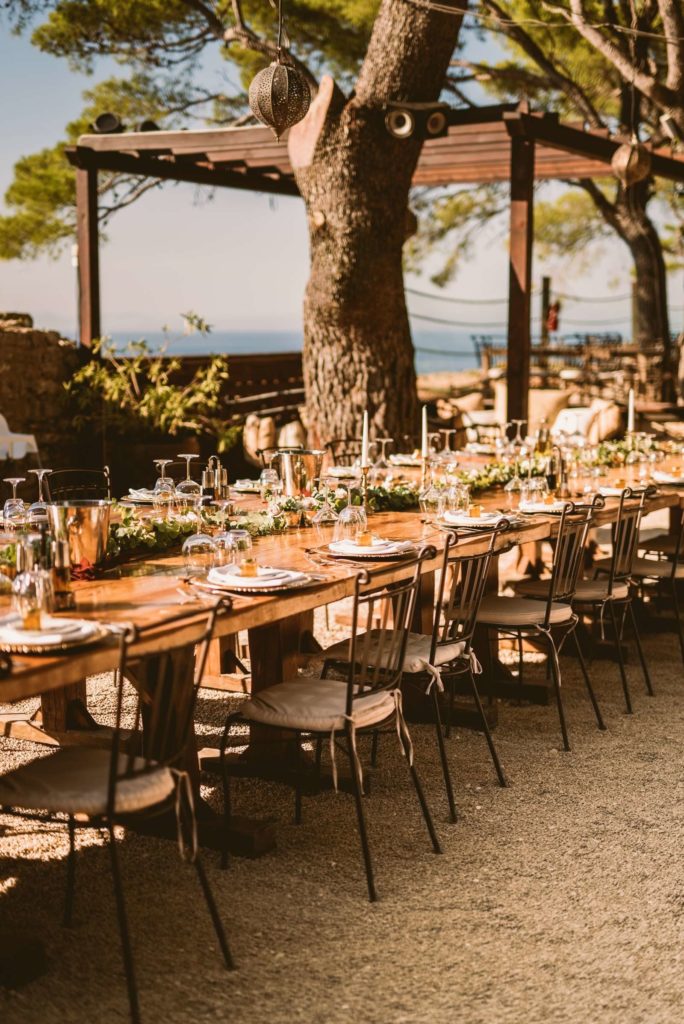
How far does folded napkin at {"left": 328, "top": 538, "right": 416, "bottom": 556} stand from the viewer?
395cm

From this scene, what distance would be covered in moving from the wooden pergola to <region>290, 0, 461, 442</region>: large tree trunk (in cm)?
120

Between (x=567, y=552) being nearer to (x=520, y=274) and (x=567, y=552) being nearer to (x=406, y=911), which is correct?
(x=406, y=911)

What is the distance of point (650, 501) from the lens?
18.8 feet

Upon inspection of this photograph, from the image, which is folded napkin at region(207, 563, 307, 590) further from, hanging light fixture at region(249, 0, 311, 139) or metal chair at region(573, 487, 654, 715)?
hanging light fixture at region(249, 0, 311, 139)

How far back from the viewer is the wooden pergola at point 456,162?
9344 millimetres

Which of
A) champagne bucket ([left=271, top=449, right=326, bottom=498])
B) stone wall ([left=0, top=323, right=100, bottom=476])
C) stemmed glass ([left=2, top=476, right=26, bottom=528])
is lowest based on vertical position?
stemmed glass ([left=2, top=476, right=26, bottom=528])

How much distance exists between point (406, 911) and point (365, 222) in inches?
218

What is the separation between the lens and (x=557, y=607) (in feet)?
15.7

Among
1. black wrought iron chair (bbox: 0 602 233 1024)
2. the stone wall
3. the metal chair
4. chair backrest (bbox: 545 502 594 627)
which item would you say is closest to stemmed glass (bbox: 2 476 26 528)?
black wrought iron chair (bbox: 0 602 233 1024)

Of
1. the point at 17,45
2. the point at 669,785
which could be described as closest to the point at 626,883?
the point at 669,785

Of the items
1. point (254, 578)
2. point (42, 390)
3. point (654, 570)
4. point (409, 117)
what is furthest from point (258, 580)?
point (42, 390)

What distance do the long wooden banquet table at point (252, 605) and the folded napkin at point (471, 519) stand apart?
7 centimetres

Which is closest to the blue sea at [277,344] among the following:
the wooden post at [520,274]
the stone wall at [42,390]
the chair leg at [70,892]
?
the stone wall at [42,390]

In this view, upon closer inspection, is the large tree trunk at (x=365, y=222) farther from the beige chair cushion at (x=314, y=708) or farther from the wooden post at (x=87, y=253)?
the beige chair cushion at (x=314, y=708)
